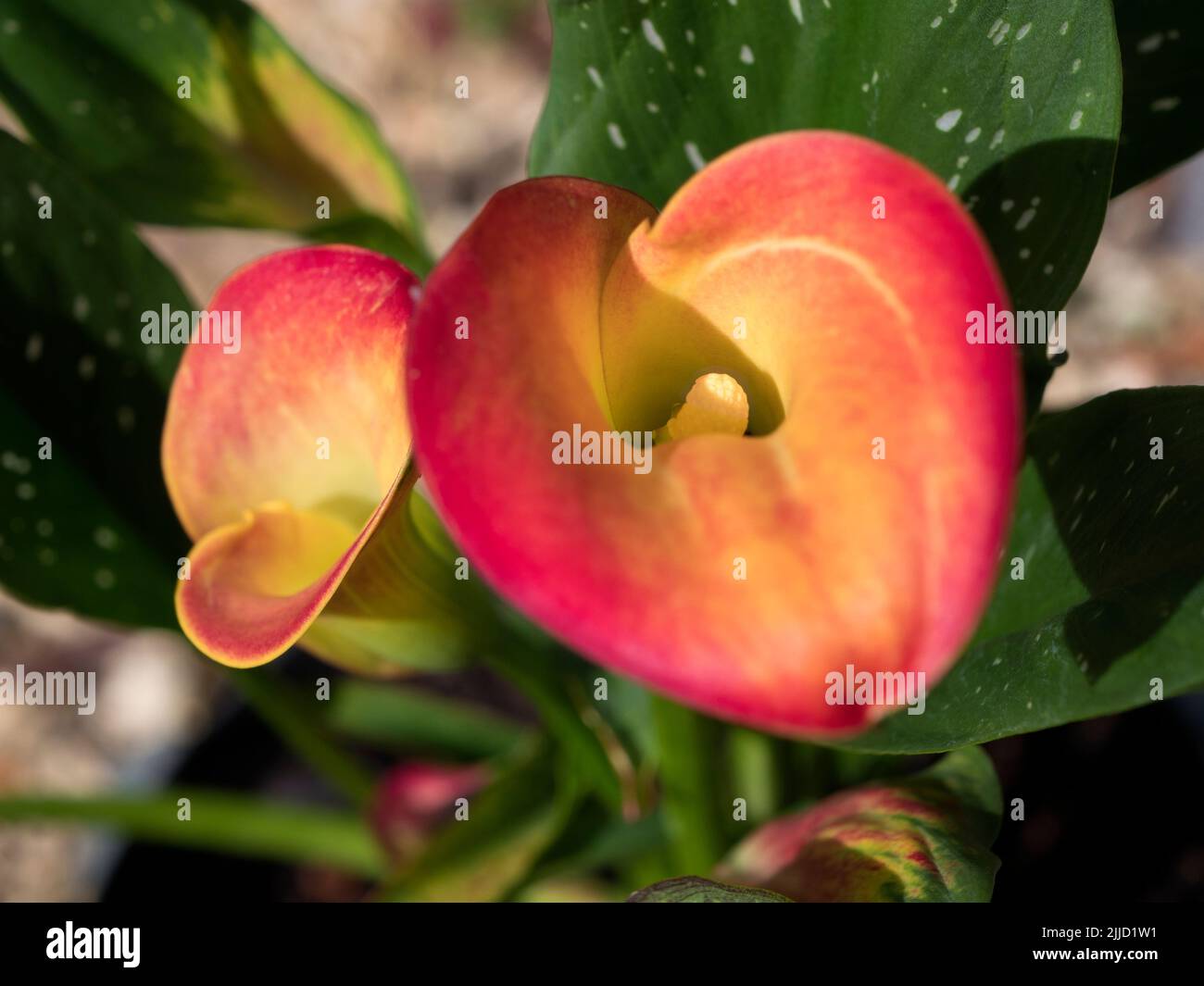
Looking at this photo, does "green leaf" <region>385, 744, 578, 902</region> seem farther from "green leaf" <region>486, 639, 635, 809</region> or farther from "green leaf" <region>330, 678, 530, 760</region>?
"green leaf" <region>330, 678, 530, 760</region>

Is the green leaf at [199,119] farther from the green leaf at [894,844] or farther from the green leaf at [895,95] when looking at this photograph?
the green leaf at [894,844]

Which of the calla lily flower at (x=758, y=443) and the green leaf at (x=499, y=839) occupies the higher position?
the calla lily flower at (x=758, y=443)

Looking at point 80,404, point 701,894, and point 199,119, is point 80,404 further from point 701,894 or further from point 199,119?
point 701,894

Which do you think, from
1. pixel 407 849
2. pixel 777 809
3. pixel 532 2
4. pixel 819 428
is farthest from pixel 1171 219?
pixel 819 428

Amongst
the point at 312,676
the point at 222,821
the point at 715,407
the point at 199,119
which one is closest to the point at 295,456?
the point at 715,407

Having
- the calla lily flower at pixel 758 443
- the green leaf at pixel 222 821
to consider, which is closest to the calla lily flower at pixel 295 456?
the calla lily flower at pixel 758 443

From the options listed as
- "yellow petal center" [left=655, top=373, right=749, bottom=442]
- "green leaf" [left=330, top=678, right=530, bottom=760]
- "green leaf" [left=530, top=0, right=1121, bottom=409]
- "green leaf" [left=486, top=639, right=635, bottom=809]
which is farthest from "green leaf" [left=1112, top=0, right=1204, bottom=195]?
"green leaf" [left=330, top=678, right=530, bottom=760]
